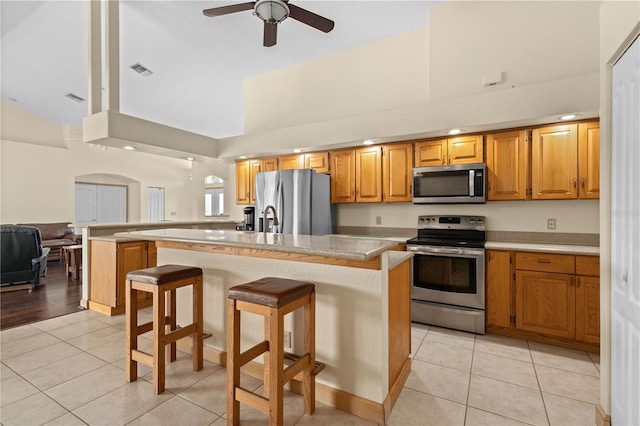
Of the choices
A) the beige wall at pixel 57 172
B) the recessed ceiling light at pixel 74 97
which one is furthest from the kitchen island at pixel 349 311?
the recessed ceiling light at pixel 74 97

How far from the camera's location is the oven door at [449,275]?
2.98 m

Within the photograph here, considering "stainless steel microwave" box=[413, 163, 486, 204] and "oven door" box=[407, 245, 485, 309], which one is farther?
"stainless steel microwave" box=[413, 163, 486, 204]

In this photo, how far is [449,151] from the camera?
11.2ft

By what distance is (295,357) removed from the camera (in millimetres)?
1907

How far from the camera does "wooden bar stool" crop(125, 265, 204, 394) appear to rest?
199cm

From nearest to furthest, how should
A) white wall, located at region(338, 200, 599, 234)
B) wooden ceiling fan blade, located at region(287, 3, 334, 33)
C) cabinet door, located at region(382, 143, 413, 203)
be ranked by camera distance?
wooden ceiling fan blade, located at region(287, 3, 334, 33) < white wall, located at region(338, 200, 599, 234) < cabinet door, located at region(382, 143, 413, 203)

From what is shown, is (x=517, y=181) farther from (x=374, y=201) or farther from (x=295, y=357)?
(x=295, y=357)

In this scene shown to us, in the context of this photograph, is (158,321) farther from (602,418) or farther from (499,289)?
(499,289)

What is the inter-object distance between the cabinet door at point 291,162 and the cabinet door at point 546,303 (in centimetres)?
298

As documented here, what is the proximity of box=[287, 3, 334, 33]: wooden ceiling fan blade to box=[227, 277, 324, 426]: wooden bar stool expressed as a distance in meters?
2.21

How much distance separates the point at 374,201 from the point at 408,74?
1.68 m

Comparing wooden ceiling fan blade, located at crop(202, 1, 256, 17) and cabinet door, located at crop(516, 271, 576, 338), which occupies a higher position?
wooden ceiling fan blade, located at crop(202, 1, 256, 17)

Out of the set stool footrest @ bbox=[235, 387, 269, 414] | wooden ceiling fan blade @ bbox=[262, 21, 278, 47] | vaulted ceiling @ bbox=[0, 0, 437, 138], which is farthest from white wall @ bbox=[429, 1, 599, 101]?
stool footrest @ bbox=[235, 387, 269, 414]

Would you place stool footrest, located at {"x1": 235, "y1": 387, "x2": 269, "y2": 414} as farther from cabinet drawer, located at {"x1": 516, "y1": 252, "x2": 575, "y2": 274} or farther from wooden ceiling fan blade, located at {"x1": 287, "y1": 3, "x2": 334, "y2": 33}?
wooden ceiling fan blade, located at {"x1": 287, "y1": 3, "x2": 334, "y2": 33}
